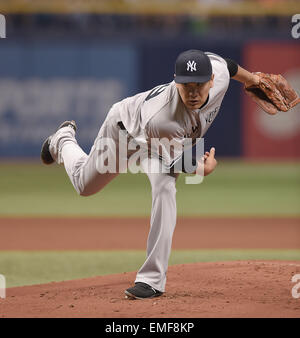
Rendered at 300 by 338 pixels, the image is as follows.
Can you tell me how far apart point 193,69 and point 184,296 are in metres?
1.46

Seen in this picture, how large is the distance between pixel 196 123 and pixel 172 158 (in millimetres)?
270

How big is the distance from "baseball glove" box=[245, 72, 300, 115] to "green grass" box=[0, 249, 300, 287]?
1.83 m

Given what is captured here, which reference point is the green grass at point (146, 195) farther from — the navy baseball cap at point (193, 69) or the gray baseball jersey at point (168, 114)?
the navy baseball cap at point (193, 69)

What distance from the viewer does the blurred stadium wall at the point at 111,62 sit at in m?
15.1

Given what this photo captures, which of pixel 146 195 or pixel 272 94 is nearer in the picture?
pixel 272 94

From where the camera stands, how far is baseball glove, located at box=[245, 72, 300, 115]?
15.6ft

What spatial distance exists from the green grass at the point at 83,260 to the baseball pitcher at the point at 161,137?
1.12 meters

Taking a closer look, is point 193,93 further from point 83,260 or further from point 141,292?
point 83,260

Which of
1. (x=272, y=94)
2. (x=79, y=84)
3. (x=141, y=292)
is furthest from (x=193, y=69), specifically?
(x=79, y=84)

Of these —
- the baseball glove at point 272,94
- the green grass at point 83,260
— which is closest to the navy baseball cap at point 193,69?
the baseball glove at point 272,94

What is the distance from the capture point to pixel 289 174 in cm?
1395

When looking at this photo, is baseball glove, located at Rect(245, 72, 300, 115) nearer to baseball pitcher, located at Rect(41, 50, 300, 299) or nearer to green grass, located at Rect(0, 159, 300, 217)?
baseball pitcher, located at Rect(41, 50, 300, 299)

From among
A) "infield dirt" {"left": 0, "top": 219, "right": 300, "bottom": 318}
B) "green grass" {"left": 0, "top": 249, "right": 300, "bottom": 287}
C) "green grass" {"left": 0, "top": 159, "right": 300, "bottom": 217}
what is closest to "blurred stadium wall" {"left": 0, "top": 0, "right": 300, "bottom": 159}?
"green grass" {"left": 0, "top": 159, "right": 300, "bottom": 217}

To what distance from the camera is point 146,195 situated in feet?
36.7
